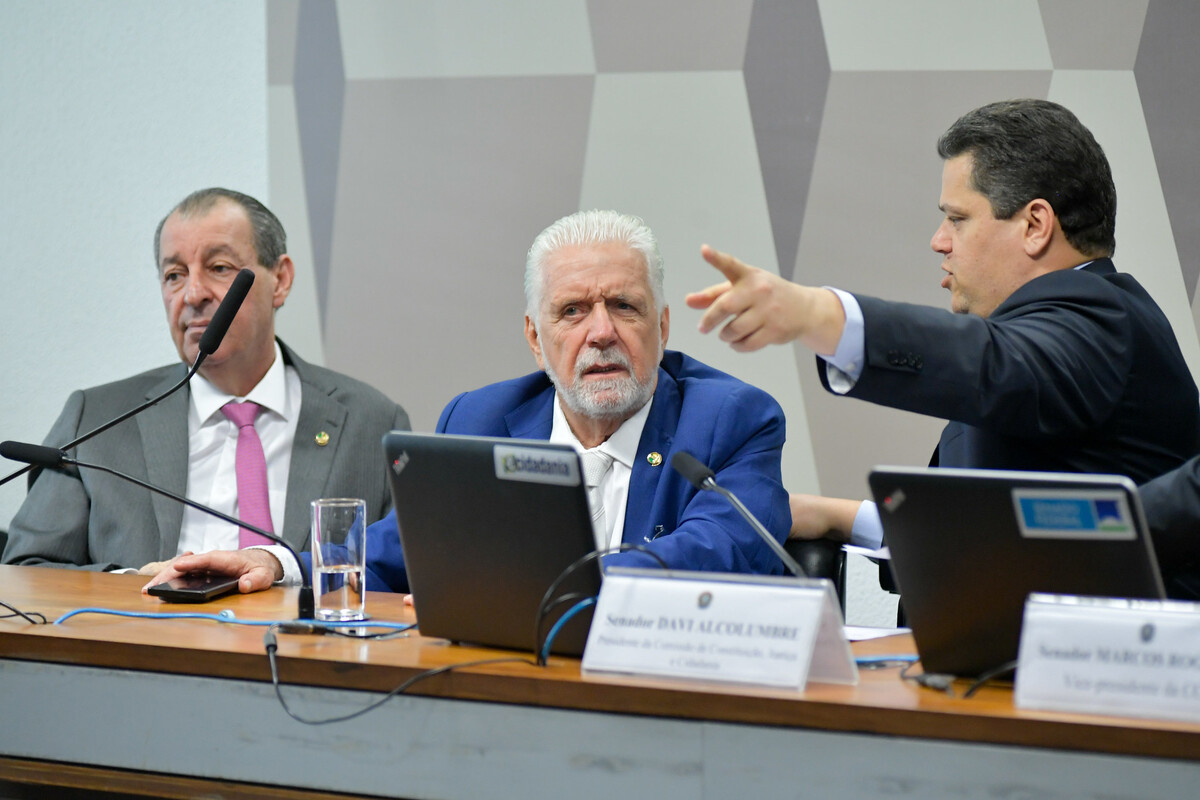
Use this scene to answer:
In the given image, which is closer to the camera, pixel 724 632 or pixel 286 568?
pixel 724 632

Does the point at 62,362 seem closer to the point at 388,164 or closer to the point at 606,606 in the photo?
the point at 388,164

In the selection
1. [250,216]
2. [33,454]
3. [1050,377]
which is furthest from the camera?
[250,216]

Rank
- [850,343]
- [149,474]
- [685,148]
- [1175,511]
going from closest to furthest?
[850,343] → [1175,511] → [149,474] → [685,148]

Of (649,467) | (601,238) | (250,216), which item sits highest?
(250,216)

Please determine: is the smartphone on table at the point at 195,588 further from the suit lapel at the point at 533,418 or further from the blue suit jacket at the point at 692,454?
the suit lapel at the point at 533,418

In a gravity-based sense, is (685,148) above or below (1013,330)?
above

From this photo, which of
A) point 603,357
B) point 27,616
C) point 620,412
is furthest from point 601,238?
point 27,616

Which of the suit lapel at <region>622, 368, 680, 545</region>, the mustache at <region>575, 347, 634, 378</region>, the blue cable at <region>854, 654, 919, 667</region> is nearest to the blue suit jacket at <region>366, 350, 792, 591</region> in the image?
the suit lapel at <region>622, 368, 680, 545</region>

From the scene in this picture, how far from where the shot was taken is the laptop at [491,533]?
1355 millimetres

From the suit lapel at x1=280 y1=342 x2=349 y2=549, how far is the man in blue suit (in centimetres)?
53

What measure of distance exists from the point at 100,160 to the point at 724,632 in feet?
10.1

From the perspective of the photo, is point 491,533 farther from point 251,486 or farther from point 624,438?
point 251,486

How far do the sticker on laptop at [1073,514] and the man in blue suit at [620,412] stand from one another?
2.77ft

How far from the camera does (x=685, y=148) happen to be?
318 cm
